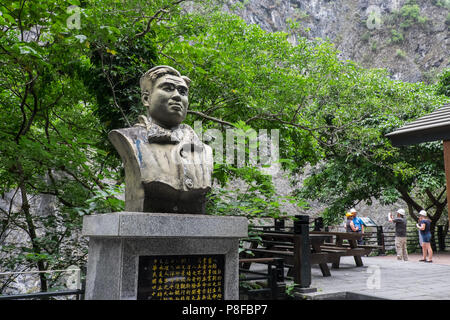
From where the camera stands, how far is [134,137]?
12.0 ft

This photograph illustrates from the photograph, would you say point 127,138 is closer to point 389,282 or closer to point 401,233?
point 389,282

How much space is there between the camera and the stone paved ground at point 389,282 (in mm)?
6023

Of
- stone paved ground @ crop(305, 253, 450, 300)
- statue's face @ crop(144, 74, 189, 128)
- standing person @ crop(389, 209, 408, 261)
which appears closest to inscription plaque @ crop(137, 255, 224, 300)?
statue's face @ crop(144, 74, 189, 128)

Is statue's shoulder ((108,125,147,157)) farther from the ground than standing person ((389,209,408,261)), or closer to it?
farther from the ground

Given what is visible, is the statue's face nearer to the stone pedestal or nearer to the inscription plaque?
the stone pedestal

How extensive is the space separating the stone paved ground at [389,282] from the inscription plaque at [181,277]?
3.04 m

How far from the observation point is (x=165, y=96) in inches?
150

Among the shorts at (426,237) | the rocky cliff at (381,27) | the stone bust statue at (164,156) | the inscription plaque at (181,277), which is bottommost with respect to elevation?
the inscription plaque at (181,277)

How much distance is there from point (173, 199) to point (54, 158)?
3638mm

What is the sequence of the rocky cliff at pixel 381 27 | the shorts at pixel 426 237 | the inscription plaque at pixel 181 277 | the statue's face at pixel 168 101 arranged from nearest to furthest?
1. the inscription plaque at pixel 181 277
2. the statue's face at pixel 168 101
3. the shorts at pixel 426 237
4. the rocky cliff at pixel 381 27

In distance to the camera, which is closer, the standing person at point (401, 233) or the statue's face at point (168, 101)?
the statue's face at point (168, 101)

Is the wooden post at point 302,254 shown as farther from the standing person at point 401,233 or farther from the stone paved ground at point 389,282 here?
the standing person at point 401,233

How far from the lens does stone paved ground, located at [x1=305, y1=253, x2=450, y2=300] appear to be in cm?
602

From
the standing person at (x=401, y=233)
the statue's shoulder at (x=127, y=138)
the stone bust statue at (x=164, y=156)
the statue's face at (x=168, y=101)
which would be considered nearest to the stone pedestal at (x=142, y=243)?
the stone bust statue at (x=164, y=156)
